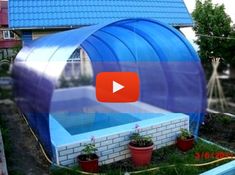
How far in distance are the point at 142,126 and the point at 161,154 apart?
0.66 m

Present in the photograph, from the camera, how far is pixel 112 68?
396 inches

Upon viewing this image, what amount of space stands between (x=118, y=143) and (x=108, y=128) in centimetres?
45

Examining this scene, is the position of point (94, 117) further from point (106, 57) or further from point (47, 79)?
Answer: point (47, 79)

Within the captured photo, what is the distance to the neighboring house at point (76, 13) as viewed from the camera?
37.1ft

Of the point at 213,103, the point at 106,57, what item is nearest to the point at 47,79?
the point at 213,103

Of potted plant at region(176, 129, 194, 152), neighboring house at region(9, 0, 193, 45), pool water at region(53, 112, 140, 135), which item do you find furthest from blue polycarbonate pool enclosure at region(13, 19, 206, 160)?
neighboring house at region(9, 0, 193, 45)

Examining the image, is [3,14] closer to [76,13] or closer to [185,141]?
[76,13]

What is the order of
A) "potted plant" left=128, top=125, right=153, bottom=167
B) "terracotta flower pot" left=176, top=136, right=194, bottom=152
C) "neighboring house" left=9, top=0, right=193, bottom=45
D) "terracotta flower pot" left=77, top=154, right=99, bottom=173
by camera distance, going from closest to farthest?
"terracotta flower pot" left=77, top=154, right=99, bottom=173 < "potted plant" left=128, top=125, right=153, bottom=167 < "terracotta flower pot" left=176, top=136, right=194, bottom=152 < "neighboring house" left=9, top=0, right=193, bottom=45

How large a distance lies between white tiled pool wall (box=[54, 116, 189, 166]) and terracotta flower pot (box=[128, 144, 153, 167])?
0.33 meters

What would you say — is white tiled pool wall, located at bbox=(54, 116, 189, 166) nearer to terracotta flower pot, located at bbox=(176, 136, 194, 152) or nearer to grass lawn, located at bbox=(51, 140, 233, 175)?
grass lawn, located at bbox=(51, 140, 233, 175)

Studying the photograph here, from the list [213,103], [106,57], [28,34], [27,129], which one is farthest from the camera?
[28,34]

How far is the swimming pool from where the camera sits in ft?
17.3

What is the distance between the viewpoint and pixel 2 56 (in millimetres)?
12703

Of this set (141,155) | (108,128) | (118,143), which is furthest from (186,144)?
(108,128)
